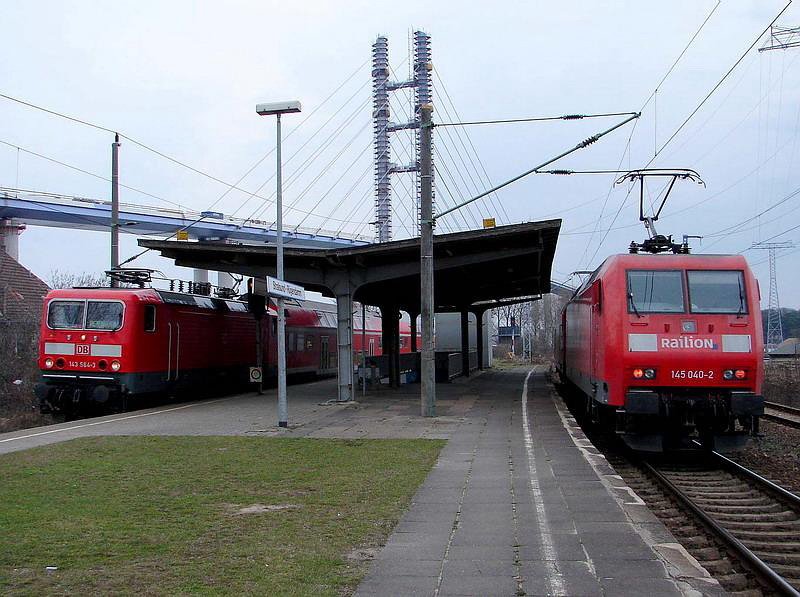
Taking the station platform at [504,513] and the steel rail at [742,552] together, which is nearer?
the station platform at [504,513]

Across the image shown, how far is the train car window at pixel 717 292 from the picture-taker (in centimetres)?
1210

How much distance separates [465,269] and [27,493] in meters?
17.9

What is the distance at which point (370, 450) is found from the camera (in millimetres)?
12688

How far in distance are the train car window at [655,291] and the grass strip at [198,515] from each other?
3847mm

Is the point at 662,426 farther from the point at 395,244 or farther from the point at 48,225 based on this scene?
the point at 48,225

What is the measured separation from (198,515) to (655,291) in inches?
300

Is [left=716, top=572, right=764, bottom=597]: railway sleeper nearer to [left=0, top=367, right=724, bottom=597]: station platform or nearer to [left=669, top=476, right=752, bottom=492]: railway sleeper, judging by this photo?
[left=0, top=367, right=724, bottom=597]: station platform

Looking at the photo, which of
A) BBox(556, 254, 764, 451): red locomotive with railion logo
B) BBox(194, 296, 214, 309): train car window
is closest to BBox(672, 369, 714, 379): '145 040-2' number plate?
BBox(556, 254, 764, 451): red locomotive with railion logo

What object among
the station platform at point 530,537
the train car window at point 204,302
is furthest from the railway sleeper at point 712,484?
the train car window at point 204,302

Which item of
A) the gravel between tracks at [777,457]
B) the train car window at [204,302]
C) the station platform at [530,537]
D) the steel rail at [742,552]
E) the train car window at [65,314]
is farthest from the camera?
the train car window at [204,302]

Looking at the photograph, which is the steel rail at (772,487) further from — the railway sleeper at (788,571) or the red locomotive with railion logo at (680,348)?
the railway sleeper at (788,571)

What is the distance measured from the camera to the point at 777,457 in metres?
14.0

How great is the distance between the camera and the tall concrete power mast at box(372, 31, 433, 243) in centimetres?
4412

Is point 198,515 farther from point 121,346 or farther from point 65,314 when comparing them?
point 65,314
